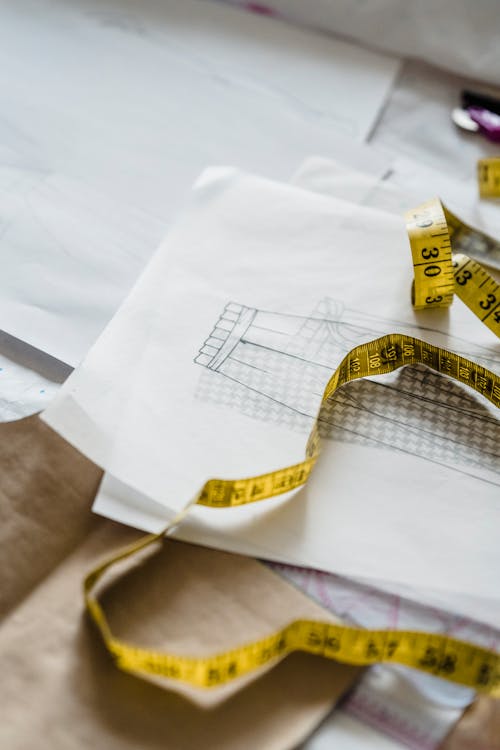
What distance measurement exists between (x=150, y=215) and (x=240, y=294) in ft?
0.56

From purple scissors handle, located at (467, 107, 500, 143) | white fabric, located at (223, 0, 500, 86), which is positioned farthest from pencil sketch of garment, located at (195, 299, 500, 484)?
white fabric, located at (223, 0, 500, 86)

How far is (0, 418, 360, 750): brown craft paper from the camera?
497 mm

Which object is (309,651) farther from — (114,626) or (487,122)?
(487,122)

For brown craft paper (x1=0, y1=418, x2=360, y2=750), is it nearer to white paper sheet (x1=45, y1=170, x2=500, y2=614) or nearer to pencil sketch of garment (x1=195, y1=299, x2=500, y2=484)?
white paper sheet (x1=45, y1=170, x2=500, y2=614)

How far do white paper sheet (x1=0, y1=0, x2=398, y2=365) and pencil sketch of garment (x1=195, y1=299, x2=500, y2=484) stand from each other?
138 millimetres

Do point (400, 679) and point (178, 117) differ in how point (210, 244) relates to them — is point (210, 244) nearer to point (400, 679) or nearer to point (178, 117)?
point (178, 117)

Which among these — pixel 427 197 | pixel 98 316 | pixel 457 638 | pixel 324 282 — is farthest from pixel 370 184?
pixel 457 638

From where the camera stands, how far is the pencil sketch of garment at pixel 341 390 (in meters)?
0.65

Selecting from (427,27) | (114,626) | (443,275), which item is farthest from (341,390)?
(427,27)

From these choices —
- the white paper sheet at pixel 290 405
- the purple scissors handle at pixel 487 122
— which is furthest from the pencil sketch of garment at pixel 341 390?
the purple scissors handle at pixel 487 122

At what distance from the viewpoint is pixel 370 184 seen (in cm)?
88

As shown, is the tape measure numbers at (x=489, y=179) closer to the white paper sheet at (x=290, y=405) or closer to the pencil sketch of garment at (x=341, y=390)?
the white paper sheet at (x=290, y=405)

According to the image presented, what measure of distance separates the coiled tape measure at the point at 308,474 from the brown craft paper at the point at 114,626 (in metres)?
0.01

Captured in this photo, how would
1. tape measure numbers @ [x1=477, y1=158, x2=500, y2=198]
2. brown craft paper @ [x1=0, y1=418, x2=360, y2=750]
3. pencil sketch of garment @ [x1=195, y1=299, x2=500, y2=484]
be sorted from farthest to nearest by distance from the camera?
tape measure numbers @ [x1=477, y1=158, x2=500, y2=198] → pencil sketch of garment @ [x1=195, y1=299, x2=500, y2=484] → brown craft paper @ [x1=0, y1=418, x2=360, y2=750]
